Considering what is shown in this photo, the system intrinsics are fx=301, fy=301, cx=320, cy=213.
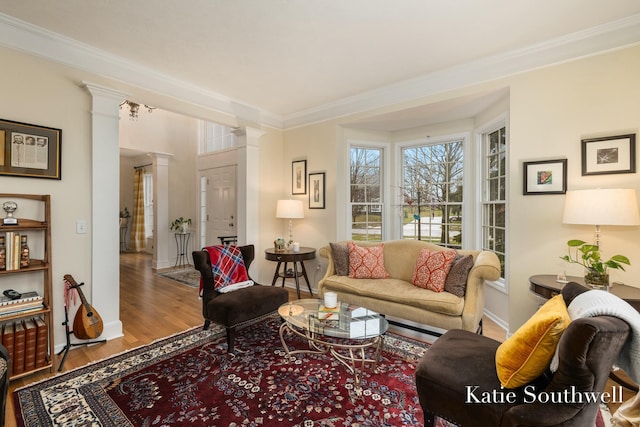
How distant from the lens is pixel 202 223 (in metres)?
6.46

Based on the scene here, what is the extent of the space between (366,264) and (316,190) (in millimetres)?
1456

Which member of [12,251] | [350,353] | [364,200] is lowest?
[350,353]

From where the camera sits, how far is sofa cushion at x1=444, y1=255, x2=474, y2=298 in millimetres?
2707

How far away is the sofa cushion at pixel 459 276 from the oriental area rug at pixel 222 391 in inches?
24.3

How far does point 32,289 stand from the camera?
2.46 metres

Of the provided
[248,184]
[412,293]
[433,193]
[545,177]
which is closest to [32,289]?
[248,184]

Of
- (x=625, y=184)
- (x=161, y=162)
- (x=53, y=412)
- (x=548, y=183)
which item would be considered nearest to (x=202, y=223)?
(x=161, y=162)

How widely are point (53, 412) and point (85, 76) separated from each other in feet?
8.67

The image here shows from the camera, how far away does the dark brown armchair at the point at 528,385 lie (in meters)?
1.09

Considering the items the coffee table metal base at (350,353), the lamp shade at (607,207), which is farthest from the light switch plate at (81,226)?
the lamp shade at (607,207)

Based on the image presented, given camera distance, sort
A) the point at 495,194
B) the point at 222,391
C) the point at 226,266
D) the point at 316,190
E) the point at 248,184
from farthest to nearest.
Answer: the point at 316,190 < the point at 248,184 < the point at 495,194 < the point at 226,266 < the point at 222,391

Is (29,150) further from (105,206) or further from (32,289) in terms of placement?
(32,289)

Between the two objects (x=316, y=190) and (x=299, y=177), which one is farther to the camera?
(x=299, y=177)

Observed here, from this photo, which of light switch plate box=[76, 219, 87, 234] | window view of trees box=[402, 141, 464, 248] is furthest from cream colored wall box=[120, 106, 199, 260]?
window view of trees box=[402, 141, 464, 248]
